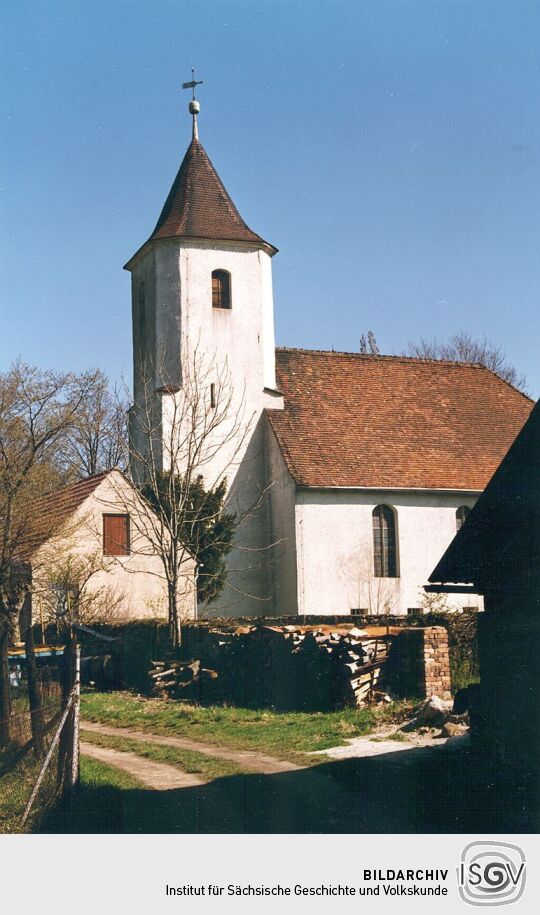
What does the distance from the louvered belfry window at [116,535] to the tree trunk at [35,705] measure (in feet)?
54.3

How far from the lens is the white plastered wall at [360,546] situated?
99.5ft

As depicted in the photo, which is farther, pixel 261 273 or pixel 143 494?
pixel 261 273

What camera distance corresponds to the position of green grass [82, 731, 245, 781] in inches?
474

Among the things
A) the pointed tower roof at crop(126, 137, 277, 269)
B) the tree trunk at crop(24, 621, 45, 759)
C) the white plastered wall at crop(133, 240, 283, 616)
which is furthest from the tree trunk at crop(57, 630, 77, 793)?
the pointed tower roof at crop(126, 137, 277, 269)

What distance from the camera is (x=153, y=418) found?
32.2 m

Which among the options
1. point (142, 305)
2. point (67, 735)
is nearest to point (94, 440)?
point (142, 305)

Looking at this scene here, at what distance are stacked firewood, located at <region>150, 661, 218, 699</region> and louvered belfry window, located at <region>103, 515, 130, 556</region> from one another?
783 centimetres

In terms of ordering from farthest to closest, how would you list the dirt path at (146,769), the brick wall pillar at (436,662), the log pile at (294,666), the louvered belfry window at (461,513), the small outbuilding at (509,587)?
the louvered belfry window at (461,513)
the log pile at (294,666)
the brick wall pillar at (436,662)
the dirt path at (146,769)
the small outbuilding at (509,587)

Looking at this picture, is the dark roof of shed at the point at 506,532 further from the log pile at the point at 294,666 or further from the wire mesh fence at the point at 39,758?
the log pile at the point at 294,666

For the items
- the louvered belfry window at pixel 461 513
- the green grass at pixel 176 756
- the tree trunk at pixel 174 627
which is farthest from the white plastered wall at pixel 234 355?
the green grass at pixel 176 756
